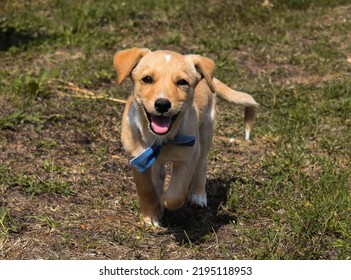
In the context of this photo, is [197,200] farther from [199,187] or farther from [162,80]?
[162,80]

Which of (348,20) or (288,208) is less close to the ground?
(288,208)

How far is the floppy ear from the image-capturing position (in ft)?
14.4

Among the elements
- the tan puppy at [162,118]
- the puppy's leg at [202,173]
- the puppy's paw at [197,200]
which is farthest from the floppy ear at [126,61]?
the puppy's paw at [197,200]

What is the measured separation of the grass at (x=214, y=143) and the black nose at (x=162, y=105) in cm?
90

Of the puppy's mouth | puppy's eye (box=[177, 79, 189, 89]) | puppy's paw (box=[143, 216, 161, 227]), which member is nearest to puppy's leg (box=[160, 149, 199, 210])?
puppy's paw (box=[143, 216, 161, 227])

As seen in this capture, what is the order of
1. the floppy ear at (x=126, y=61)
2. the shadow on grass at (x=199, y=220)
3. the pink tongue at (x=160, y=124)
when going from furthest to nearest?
1. the shadow on grass at (x=199, y=220)
2. the floppy ear at (x=126, y=61)
3. the pink tongue at (x=160, y=124)

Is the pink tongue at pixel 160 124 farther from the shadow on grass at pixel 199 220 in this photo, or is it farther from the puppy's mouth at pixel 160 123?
the shadow on grass at pixel 199 220

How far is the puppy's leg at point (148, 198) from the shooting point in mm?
4684

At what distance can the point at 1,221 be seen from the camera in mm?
4551

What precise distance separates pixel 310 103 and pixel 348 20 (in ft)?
11.4

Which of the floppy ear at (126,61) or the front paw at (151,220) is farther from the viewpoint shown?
the front paw at (151,220)

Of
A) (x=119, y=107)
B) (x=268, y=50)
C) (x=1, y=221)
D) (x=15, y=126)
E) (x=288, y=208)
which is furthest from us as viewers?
(x=268, y=50)
